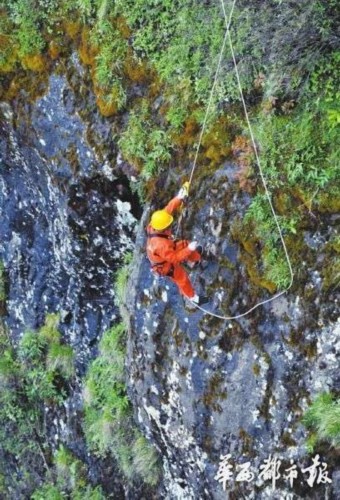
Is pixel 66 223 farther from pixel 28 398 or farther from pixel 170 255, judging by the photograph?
pixel 28 398

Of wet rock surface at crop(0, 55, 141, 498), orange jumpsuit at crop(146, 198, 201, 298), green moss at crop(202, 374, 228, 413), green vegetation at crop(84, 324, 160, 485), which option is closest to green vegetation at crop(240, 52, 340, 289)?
orange jumpsuit at crop(146, 198, 201, 298)

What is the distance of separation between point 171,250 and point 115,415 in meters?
4.54

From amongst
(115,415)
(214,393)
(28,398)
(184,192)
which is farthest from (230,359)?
(28,398)

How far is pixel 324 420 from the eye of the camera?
751cm

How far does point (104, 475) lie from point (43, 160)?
6.24 meters

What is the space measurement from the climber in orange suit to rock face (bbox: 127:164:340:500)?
7.8 inches

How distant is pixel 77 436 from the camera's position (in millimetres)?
12977

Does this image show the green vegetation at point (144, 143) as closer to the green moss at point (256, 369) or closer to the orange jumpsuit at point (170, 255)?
the orange jumpsuit at point (170, 255)

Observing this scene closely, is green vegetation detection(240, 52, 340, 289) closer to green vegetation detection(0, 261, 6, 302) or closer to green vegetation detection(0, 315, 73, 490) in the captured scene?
green vegetation detection(0, 315, 73, 490)

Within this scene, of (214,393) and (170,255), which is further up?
(170,255)

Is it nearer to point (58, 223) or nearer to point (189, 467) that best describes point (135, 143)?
point (58, 223)

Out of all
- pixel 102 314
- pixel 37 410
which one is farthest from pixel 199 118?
pixel 37 410

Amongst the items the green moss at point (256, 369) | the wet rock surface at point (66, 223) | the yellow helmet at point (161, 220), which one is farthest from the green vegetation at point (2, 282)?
the green moss at point (256, 369)

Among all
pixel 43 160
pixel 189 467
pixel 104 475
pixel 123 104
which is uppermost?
pixel 43 160
